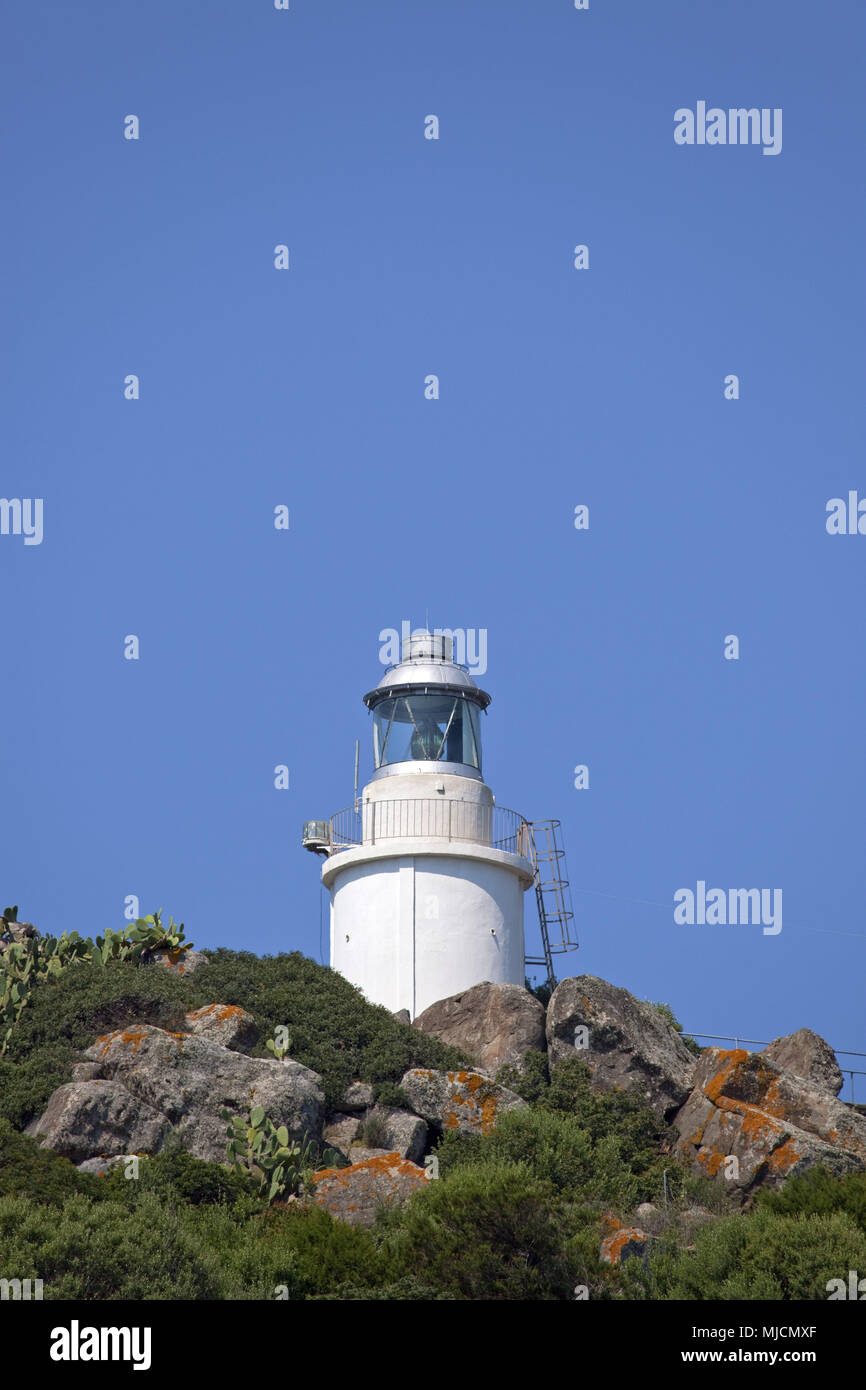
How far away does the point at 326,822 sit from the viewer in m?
36.3

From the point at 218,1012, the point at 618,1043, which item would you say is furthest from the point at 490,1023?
the point at 218,1012

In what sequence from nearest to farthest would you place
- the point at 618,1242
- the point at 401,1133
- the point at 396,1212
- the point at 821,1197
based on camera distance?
the point at 618,1242 < the point at 396,1212 < the point at 821,1197 < the point at 401,1133

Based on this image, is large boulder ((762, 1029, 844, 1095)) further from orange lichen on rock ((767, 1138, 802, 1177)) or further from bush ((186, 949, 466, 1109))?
bush ((186, 949, 466, 1109))

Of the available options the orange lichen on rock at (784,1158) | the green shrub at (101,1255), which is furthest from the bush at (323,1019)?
the green shrub at (101,1255)

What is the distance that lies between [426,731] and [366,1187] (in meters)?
13.5

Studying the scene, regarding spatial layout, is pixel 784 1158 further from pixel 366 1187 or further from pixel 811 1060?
pixel 366 1187

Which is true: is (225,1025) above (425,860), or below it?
below

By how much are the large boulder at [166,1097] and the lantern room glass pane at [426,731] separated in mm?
10084

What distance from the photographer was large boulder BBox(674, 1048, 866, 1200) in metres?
25.6

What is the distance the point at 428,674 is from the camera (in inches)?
1435

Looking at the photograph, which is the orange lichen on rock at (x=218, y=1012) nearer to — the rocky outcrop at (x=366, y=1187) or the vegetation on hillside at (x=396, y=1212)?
the vegetation on hillside at (x=396, y=1212)
